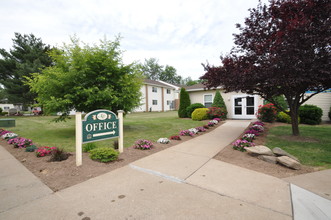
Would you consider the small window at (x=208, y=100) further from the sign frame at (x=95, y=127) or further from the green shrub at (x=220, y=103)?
the sign frame at (x=95, y=127)

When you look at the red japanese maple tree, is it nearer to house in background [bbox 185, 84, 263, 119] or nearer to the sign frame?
the sign frame

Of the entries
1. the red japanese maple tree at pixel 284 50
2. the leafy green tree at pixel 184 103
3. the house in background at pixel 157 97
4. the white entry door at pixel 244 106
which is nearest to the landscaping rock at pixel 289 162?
the red japanese maple tree at pixel 284 50

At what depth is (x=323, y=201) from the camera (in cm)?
236

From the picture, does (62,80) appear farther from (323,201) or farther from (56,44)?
(323,201)

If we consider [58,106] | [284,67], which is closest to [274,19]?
[284,67]

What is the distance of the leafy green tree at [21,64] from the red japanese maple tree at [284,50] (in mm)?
23419

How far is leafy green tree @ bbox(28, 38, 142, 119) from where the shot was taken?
6930mm

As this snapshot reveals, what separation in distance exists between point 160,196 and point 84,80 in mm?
6755

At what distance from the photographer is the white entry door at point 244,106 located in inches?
Answer: 511

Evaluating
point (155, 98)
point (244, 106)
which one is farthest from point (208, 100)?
point (155, 98)

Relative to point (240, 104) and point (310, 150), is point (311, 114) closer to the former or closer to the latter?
point (240, 104)

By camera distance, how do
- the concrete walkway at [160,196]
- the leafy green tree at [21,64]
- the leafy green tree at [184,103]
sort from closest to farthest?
the concrete walkway at [160,196], the leafy green tree at [184,103], the leafy green tree at [21,64]

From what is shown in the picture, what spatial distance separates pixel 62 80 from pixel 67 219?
652 cm

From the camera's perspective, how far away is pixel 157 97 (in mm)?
31469
